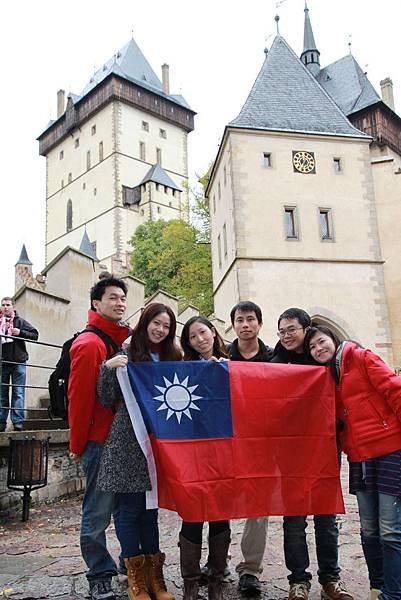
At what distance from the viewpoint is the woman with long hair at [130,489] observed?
3547mm

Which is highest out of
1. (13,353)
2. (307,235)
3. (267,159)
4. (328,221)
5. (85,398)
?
(267,159)

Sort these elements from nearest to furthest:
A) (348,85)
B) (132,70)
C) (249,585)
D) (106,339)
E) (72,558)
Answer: (249,585)
(106,339)
(72,558)
(348,85)
(132,70)

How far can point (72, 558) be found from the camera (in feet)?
15.7

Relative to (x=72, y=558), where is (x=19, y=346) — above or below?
above

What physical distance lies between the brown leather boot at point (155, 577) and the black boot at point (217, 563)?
11.9 inches

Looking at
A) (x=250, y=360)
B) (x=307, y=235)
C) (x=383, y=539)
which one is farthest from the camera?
(x=307, y=235)

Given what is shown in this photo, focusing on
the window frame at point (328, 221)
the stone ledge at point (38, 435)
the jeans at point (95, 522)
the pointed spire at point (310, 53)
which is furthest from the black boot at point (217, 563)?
the pointed spire at point (310, 53)

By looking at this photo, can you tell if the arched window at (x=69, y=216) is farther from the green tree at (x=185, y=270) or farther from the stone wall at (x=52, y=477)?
the stone wall at (x=52, y=477)

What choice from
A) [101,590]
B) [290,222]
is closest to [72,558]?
[101,590]

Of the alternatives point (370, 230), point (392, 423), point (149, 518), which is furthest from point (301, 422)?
point (370, 230)

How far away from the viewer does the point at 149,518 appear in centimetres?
373

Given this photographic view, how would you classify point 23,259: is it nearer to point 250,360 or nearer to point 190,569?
point 250,360

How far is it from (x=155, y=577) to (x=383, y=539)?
4.71ft

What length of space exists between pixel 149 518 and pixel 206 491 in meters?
0.44
